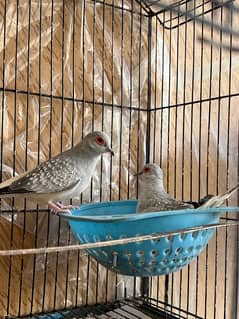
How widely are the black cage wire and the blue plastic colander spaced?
0.25 m

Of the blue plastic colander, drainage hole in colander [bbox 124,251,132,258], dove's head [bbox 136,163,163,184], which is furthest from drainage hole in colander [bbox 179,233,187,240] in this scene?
dove's head [bbox 136,163,163,184]

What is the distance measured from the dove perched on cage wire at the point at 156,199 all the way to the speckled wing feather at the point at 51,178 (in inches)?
6.8

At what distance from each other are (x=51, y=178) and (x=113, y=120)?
0.41 m

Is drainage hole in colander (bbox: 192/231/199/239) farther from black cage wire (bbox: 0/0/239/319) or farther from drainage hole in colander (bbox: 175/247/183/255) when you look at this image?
black cage wire (bbox: 0/0/239/319)

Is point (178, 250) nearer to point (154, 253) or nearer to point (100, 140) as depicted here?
point (154, 253)

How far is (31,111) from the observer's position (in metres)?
1.16

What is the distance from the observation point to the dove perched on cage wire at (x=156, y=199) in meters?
0.89

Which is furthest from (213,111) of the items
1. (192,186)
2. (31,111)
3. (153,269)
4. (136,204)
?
(153,269)

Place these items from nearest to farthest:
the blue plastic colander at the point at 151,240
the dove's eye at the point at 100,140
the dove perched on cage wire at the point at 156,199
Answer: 1. the blue plastic colander at the point at 151,240
2. the dove perched on cage wire at the point at 156,199
3. the dove's eye at the point at 100,140

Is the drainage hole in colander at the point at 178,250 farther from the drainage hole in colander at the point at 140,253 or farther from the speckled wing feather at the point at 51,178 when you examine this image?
the speckled wing feather at the point at 51,178

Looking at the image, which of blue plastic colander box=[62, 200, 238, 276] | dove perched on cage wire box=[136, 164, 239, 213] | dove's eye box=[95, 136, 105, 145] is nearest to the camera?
blue plastic colander box=[62, 200, 238, 276]

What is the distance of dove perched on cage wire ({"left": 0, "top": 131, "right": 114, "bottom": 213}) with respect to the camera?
947 millimetres

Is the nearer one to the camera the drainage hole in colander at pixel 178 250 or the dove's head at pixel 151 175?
the drainage hole in colander at pixel 178 250

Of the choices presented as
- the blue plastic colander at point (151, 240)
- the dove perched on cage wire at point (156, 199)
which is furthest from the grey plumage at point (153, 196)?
the blue plastic colander at point (151, 240)
